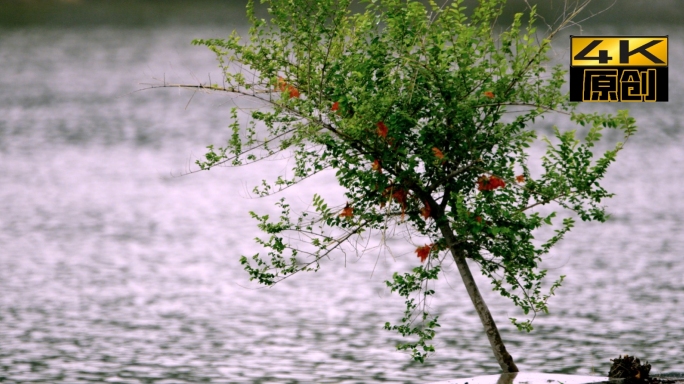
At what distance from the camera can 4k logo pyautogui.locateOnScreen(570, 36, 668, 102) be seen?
376 inches

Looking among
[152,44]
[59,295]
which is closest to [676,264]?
[59,295]

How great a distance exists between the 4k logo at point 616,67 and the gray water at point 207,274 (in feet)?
5.47

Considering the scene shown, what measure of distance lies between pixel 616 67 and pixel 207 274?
18.6 metres

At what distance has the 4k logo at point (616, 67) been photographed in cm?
956

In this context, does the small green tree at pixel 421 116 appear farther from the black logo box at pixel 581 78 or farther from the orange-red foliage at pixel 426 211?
the black logo box at pixel 581 78

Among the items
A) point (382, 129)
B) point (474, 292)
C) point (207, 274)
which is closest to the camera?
point (382, 129)

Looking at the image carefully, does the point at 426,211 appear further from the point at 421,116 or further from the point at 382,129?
the point at 382,129

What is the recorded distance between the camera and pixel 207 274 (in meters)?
27.0

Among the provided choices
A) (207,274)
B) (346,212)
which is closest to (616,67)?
(346,212)

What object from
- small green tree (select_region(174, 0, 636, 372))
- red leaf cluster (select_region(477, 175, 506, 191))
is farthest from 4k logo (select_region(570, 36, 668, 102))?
red leaf cluster (select_region(477, 175, 506, 191))

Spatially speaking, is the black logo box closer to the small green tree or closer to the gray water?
the small green tree

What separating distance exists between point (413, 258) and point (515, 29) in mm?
20505

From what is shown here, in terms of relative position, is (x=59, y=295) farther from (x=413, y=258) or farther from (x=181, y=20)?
(x=181, y=20)

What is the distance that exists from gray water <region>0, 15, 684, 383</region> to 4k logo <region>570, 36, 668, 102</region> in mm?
1667
